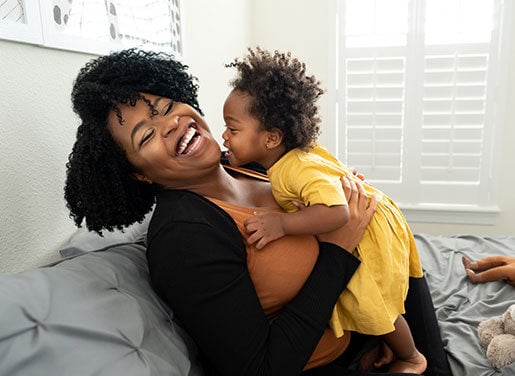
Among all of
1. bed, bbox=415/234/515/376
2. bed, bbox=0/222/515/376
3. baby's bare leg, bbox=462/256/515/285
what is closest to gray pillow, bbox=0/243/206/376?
bed, bbox=0/222/515/376

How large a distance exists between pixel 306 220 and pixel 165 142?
0.36 metres

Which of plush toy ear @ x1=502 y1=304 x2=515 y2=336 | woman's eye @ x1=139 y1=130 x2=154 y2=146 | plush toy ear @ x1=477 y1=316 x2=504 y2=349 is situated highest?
woman's eye @ x1=139 y1=130 x2=154 y2=146

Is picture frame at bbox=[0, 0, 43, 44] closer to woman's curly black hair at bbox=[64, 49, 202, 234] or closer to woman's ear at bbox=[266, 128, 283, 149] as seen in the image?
woman's curly black hair at bbox=[64, 49, 202, 234]

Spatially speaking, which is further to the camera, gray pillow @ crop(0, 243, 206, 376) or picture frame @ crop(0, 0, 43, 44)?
picture frame @ crop(0, 0, 43, 44)

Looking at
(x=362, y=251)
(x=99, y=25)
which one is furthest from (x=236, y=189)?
(x=99, y=25)

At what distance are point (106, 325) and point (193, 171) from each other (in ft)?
1.40

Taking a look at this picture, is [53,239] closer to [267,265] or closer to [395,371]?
[267,265]

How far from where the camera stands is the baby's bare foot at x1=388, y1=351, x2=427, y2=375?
115cm

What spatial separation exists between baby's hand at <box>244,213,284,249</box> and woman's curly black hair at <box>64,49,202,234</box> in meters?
0.30

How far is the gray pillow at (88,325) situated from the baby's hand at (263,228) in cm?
24

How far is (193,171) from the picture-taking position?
1.04 m

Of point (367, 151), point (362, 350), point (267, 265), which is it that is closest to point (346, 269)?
point (267, 265)

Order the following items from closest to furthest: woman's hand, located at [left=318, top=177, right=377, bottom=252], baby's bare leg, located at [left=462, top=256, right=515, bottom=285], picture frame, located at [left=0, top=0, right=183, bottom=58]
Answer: picture frame, located at [left=0, top=0, right=183, bottom=58] → woman's hand, located at [left=318, top=177, right=377, bottom=252] → baby's bare leg, located at [left=462, top=256, right=515, bottom=285]

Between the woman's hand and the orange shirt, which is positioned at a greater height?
the woman's hand
